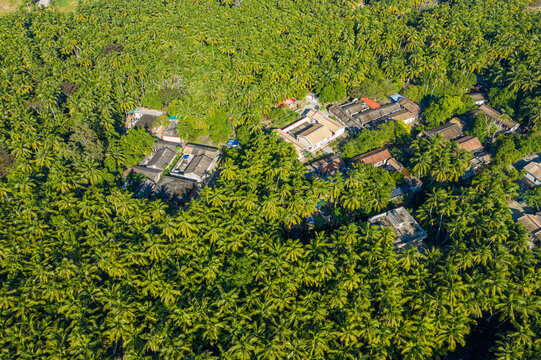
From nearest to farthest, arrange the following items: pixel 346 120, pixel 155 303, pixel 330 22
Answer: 1. pixel 155 303
2. pixel 346 120
3. pixel 330 22

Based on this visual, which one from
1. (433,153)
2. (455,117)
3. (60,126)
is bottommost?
(455,117)

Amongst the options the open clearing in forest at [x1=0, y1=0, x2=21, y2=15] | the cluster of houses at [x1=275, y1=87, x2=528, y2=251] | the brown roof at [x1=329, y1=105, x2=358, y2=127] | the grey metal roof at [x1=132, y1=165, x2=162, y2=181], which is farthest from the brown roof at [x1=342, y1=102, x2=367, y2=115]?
the open clearing in forest at [x1=0, y1=0, x2=21, y2=15]

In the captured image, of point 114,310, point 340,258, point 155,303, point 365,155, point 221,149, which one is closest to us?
point 114,310

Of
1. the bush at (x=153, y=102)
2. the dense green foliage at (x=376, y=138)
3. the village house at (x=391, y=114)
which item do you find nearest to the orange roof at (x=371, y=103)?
the village house at (x=391, y=114)

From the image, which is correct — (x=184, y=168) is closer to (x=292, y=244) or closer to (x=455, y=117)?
(x=292, y=244)

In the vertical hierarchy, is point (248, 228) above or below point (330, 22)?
below

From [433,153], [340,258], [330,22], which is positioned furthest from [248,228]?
[330,22]
